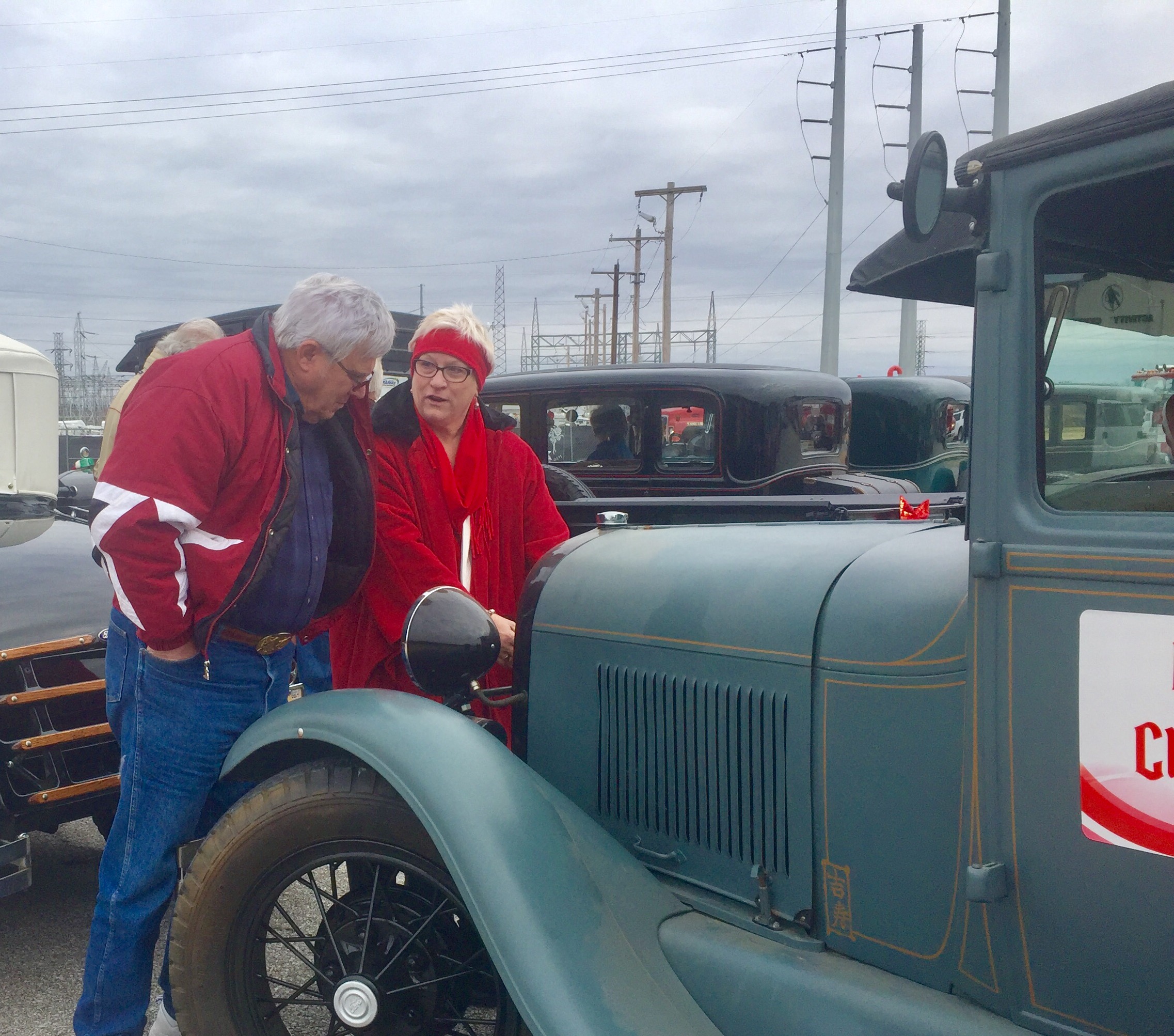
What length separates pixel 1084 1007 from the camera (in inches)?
66.1

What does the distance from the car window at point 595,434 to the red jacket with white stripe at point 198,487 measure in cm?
567

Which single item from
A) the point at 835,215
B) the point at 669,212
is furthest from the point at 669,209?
the point at 835,215

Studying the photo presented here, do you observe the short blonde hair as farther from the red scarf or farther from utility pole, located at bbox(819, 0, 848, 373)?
utility pole, located at bbox(819, 0, 848, 373)

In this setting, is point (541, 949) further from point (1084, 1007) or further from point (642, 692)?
point (1084, 1007)

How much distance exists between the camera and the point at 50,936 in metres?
3.59

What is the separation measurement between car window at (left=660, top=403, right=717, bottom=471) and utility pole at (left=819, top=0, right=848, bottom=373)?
10.1 metres

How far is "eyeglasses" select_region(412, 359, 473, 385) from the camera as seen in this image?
295cm

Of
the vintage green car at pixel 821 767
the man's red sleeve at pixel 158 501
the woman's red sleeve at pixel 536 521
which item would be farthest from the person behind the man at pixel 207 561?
the woman's red sleeve at pixel 536 521

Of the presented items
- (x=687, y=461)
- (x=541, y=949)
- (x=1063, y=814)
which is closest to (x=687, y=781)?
(x=541, y=949)

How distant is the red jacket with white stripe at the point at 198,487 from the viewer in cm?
221

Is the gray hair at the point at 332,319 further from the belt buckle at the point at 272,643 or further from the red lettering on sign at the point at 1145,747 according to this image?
the red lettering on sign at the point at 1145,747

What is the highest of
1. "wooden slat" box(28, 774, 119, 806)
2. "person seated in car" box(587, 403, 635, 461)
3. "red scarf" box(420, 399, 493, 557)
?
"person seated in car" box(587, 403, 635, 461)

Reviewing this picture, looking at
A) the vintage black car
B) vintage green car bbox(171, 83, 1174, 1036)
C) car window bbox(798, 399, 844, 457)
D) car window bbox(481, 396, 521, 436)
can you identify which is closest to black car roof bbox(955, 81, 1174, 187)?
vintage green car bbox(171, 83, 1174, 1036)

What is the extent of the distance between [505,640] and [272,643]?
2.02 feet
